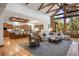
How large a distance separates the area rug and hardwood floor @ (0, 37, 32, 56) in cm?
10

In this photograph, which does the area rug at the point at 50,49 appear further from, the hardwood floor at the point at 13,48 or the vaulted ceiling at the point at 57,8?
the vaulted ceiling at the point at 57,8

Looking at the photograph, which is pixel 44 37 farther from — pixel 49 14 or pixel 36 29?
pixel 49 14

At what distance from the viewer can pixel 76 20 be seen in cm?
296

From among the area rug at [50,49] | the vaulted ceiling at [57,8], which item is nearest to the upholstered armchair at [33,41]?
the area rug at [50,49]

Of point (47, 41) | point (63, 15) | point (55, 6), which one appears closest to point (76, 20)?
point (63, 15)

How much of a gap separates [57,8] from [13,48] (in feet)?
5.05

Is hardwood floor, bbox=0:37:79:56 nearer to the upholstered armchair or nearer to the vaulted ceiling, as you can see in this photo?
the upholstered armchair

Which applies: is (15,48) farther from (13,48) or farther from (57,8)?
(57,8)

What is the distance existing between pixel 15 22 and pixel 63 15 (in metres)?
1.27

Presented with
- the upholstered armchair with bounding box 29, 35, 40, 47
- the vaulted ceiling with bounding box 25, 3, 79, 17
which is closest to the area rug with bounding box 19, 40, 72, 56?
the upholstered armchair with bounding box 29, 35, 40, 47

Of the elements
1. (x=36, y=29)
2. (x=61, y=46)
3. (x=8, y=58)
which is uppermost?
(x=36, y=29)

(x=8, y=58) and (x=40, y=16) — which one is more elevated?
(x=40, y=16)

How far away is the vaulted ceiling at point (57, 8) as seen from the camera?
2.94 m

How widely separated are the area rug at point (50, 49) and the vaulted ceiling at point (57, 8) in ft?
2.47
